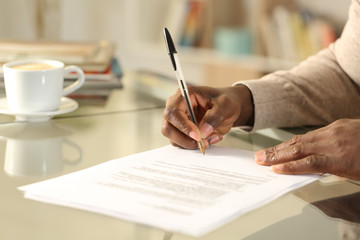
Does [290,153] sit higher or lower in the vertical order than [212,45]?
higher

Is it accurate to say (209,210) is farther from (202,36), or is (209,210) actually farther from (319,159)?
(202,36)

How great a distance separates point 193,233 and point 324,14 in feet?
9.22

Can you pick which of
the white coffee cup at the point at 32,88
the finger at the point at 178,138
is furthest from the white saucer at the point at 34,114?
the finger at the point at 178,138

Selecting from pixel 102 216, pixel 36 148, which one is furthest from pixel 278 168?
pixel 36 148

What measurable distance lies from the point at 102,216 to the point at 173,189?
103 millimetres

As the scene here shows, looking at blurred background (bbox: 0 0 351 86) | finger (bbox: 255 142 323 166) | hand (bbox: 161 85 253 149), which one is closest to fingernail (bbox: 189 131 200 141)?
hand (bbox: 161 85 253 149)

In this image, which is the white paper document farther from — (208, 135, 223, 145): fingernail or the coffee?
the coffee

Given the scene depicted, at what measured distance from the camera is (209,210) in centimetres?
61

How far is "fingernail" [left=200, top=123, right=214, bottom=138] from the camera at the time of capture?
2.93 feet

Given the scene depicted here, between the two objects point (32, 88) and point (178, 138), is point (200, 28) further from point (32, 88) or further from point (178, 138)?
point (178, 138)

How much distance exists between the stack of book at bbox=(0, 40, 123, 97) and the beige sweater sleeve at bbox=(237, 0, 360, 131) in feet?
1.49

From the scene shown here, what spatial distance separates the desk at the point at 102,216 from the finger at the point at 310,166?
0.05 ft

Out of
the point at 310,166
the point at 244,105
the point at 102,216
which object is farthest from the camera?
the point at 244,105

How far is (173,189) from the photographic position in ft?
2.22
